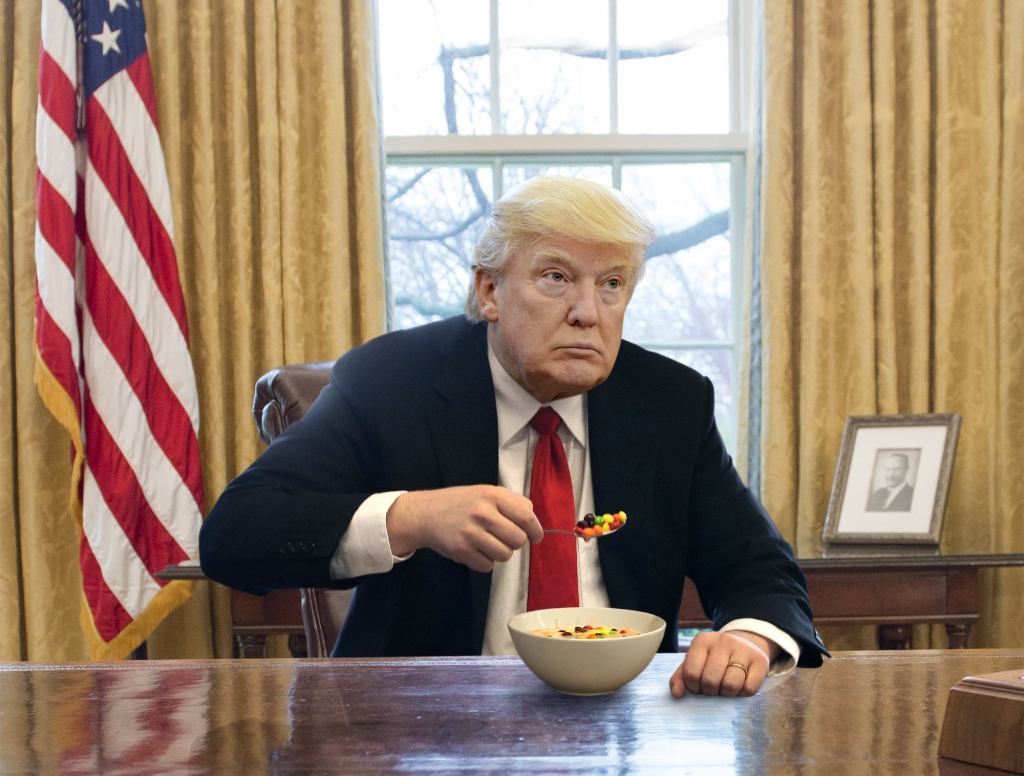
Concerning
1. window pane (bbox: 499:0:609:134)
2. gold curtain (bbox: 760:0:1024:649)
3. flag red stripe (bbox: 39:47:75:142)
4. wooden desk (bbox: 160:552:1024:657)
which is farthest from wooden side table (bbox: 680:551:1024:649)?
flag red stripe (bbox: 39:47:75:142)

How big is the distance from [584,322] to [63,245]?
1.89m

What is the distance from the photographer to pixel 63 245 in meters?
3.05

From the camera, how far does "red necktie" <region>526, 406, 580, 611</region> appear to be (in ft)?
5.66

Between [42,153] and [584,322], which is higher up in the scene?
[42,153]

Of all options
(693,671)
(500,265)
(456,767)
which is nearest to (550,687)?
(693,671)

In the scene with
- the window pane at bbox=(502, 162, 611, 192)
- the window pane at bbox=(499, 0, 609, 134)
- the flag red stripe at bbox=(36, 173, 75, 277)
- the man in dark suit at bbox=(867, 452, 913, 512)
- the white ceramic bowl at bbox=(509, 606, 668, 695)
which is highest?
the window pane at bbox=(499, 0, 609, 134)

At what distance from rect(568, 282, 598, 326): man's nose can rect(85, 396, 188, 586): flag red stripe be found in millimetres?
1757

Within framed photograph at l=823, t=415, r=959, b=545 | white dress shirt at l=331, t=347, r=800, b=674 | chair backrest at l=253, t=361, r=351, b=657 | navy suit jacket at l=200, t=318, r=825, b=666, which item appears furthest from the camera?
framed photograph at l=823, t=415, r=959, b=545

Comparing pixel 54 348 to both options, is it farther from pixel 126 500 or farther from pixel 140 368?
pixel 126 500

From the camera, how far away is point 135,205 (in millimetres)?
3129

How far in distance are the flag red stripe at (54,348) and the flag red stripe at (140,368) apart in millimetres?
110

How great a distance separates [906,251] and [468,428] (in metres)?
2.03

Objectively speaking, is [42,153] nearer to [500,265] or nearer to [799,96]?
[500,265]

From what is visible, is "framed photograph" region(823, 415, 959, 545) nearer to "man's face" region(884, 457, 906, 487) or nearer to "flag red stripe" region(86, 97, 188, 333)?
"man's face" region(884, 457, 906, 487)
